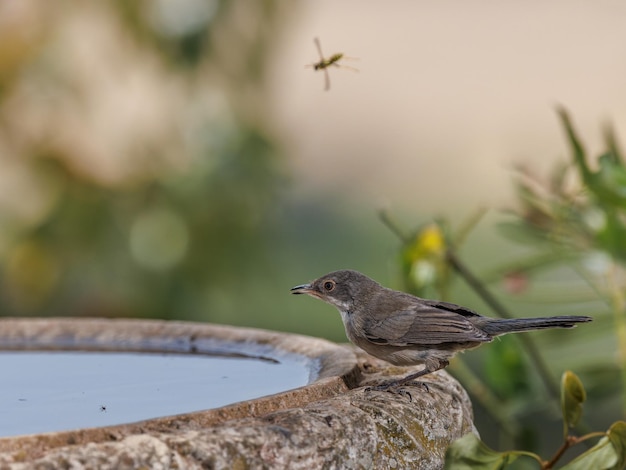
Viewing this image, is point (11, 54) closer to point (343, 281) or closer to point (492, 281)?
point (492, 281)

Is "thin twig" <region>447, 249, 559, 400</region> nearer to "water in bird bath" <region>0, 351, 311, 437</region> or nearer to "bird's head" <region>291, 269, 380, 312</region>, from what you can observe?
"bird's head" <region>291, 269, 380, 312</region>

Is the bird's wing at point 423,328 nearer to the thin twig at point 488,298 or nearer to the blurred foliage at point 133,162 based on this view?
the thin twig at point 488,298

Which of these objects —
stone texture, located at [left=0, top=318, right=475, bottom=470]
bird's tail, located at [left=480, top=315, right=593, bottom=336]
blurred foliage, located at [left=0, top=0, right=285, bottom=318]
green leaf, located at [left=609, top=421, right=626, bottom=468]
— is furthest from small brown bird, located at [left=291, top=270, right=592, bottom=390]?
blurred foliage, located at [left=0, top=0, right=285, bottom=318]

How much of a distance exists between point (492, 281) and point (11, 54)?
3.43m

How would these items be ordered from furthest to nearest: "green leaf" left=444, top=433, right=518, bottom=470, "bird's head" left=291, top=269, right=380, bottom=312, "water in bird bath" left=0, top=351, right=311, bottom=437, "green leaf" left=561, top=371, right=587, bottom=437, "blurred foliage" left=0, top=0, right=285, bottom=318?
1. "blurred foliage" left=0, top=0, right=285, bottom=318
2. "bird's head" left=291, top=269, right=380, bottom=312
3. "green leaf" left=561, top=371, right=587, bottom=437
4. "water in bird bath" left=0, top=351, right=311, bottom=437
5. "green leaf" left=444, top=433, right=518, bottom=470

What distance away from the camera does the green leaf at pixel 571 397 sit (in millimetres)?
2082

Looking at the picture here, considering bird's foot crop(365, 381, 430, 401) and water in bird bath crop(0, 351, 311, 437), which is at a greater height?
bird's foot crop(365, 381, 430, 401)

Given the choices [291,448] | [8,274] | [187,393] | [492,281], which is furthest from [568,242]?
[8,274]

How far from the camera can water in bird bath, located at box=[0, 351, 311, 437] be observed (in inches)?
74.6

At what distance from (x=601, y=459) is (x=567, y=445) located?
0.55 ft

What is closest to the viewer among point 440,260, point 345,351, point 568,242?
point 345,351

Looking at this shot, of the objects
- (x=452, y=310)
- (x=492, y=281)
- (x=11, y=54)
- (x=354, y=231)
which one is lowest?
(x=354, y=231)

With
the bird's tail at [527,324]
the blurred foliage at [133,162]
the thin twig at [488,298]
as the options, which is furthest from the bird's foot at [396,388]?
the blurred foliage at [133,162]

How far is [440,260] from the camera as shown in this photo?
305 centimetres
